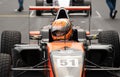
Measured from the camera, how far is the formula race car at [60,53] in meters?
5.91

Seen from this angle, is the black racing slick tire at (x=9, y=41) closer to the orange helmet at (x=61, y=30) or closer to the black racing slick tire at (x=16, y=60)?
the black racing slick tire at (x=16, y=60)

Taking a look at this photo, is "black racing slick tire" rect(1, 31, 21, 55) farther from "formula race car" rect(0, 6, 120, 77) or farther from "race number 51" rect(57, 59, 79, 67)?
"race number 51" rect(57, 59, 79, 67)

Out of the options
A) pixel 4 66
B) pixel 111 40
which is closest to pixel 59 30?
pixel 4 66

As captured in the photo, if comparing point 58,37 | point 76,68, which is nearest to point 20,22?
point 58,37

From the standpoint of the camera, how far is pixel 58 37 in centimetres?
675

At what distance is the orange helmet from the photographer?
6.68 metres

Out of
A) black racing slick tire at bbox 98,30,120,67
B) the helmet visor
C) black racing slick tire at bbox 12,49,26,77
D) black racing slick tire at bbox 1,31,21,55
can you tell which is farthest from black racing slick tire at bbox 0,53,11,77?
black racing slick tire at bbox 98,30,120,67

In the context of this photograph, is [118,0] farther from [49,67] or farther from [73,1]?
[49,67]

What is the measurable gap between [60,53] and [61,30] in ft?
1.96

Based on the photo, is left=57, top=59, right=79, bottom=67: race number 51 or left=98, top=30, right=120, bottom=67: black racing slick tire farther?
left=98, top=30, right=120, bottom=67: black racing slick tire

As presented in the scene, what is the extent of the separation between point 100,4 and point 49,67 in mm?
18068

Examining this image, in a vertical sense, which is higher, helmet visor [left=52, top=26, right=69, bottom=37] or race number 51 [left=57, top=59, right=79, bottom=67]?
helmet visor [left=52, top=26, right=69, bottom=37]

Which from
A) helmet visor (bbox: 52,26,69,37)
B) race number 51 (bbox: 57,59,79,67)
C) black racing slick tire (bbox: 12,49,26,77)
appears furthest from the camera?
black racing slick tire (bbox: 12,49,26,77)

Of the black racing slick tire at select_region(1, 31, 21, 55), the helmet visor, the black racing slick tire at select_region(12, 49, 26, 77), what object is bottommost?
the black racing slick tire at select_region(12, 49, 26, 77)
